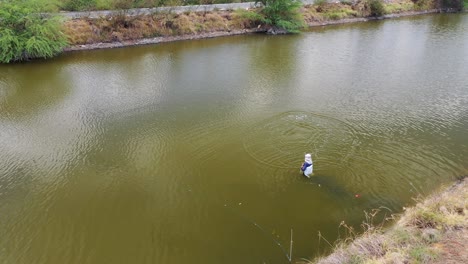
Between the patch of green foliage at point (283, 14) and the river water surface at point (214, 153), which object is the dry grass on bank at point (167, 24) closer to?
the patch of green foliage at point (283, 14)

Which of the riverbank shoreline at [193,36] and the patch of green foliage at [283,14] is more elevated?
the patch of green foliage at [283,14]

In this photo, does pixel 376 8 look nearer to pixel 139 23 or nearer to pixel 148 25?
pixel 148 25

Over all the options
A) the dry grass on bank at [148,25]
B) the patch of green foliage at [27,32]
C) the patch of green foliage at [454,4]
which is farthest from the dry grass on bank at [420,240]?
the patch of green foliage at [454,4]

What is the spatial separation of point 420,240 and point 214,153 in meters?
6.18

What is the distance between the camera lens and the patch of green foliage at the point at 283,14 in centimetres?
2834

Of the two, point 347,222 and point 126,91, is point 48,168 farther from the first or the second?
point 347,222

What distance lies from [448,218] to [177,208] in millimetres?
5996

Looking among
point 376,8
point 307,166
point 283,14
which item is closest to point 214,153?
point 307,166

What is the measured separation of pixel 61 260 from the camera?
7160 millimetres

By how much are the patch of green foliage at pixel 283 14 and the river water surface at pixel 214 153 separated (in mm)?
9579

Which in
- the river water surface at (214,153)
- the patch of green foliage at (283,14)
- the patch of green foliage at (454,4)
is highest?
the patch of green foliage at (454,4)

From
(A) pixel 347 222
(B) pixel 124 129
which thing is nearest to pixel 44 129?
(B) pixel 124 129

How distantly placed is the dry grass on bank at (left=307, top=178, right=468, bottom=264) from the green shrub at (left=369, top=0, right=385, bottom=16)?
30645 mm

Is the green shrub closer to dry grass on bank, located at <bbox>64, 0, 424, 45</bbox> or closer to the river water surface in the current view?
dry grass on bank, located at <bbox>64, 0, 424, 45</bbox>
